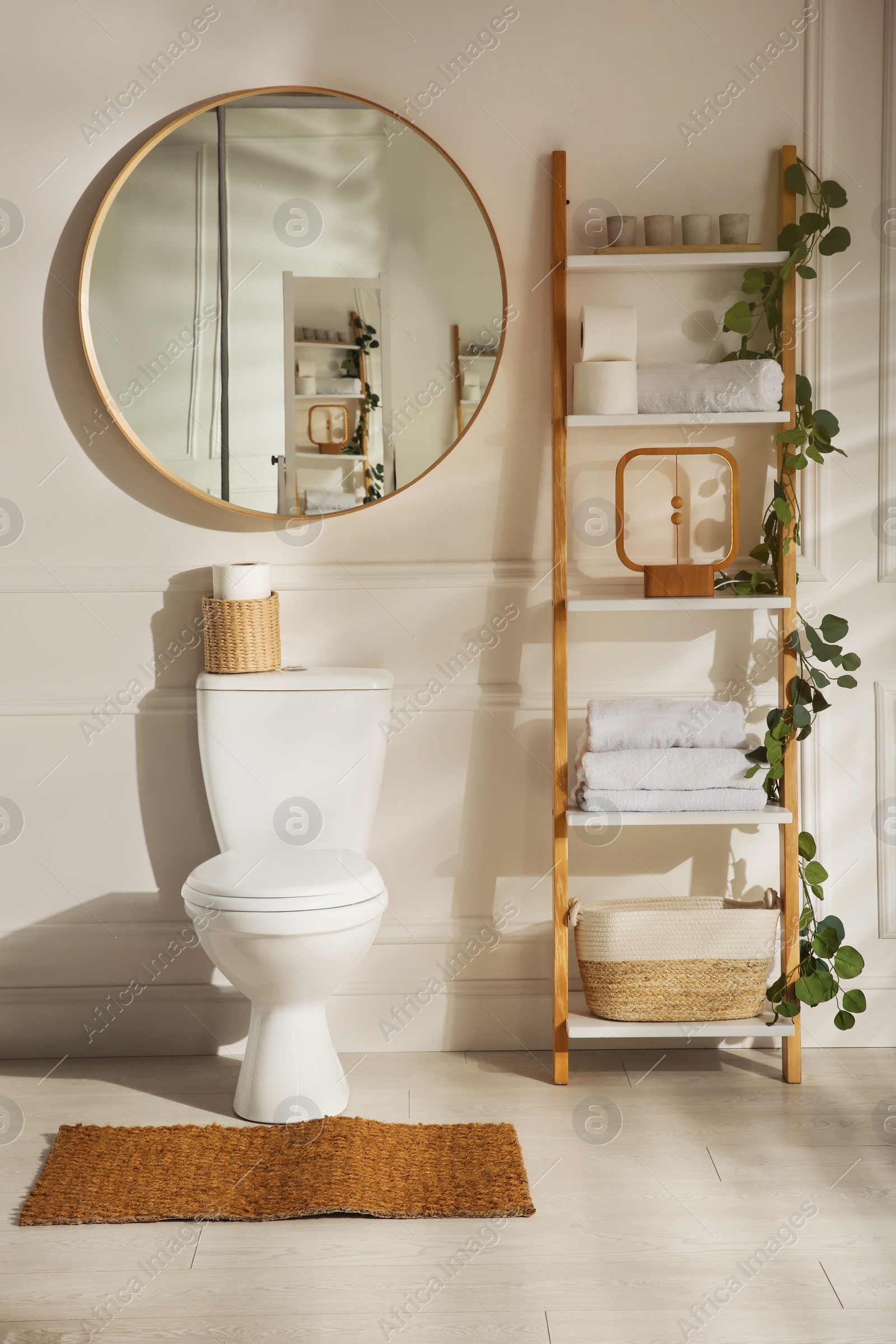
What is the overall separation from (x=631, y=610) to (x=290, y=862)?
0.80 meters

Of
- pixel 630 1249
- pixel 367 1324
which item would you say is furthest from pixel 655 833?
pixel 367 1324

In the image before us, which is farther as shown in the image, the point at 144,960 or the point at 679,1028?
the point at 144,960

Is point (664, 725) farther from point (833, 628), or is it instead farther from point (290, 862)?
point (290, 862)

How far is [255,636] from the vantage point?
6.76ft

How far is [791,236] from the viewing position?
2002 mm

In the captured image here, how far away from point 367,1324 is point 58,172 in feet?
6.72

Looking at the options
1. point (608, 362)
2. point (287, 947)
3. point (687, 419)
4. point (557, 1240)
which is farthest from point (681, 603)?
point (557, 1240)

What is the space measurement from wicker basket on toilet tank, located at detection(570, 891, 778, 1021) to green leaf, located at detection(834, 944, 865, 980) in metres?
0.12

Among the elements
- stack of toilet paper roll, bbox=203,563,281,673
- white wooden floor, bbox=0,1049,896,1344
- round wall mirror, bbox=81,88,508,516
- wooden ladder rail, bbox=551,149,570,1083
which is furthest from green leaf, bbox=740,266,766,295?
white wooden floor, bbox=0,1049,896,1344

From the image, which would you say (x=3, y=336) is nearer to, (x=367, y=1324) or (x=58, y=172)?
(x=58, y=172)

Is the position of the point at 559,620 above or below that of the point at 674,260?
below

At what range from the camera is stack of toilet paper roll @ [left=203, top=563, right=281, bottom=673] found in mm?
2045

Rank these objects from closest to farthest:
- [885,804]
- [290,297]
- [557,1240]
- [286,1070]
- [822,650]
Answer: [557,1240], [286,1070], [822,650], [290,297], [885,804]

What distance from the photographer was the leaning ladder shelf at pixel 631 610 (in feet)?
6.42
